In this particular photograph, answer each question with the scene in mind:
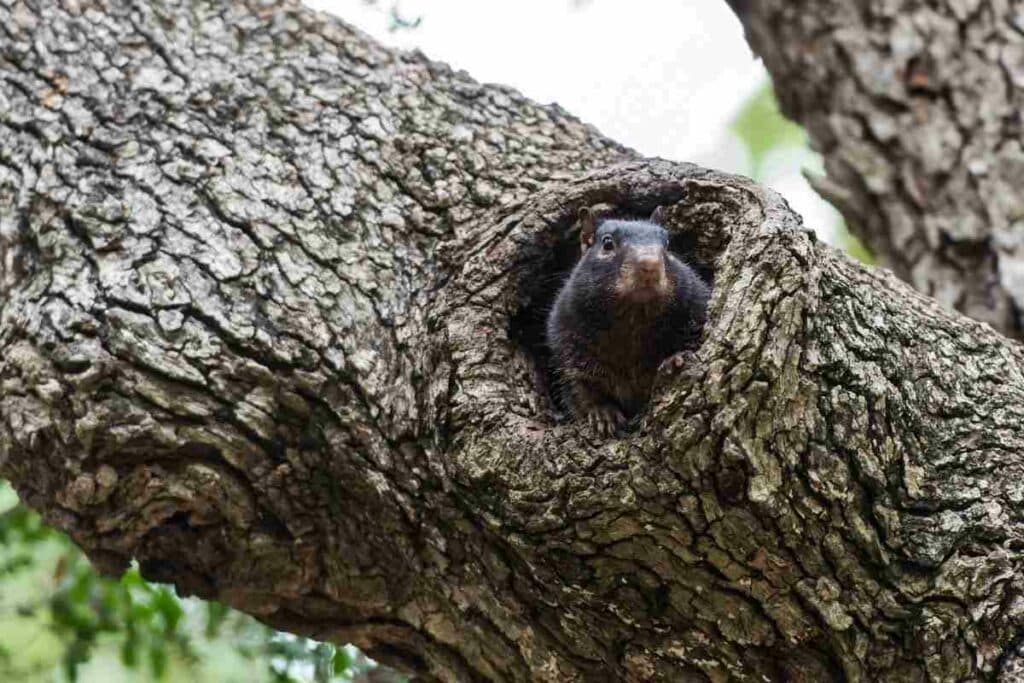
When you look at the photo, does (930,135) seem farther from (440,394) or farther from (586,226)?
(440,394)

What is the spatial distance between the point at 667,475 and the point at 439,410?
2.76ft

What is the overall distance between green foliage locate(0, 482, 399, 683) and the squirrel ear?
186 cm

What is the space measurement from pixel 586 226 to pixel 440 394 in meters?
0.87

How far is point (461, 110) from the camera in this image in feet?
16.3

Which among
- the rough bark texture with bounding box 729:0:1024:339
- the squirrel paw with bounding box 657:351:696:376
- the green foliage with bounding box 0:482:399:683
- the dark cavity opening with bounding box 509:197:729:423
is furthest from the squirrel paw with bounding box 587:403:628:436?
the rough bark texture with bounding box 729:0:1024:339

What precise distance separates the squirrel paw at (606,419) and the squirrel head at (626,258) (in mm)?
378

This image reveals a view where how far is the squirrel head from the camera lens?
420cm

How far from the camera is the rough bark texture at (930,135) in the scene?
18.1 feet

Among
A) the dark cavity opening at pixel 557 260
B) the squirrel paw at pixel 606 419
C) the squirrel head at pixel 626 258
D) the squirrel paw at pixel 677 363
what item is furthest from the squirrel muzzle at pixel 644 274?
the squirrel paw at pixel 677 363

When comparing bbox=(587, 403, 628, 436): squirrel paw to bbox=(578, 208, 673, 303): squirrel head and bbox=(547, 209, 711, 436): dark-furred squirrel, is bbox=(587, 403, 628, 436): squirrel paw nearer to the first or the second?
bbox=(547, 209, 711, 436): dark-furred squirrel

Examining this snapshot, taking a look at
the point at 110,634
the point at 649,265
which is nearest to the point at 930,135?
the point at 649,265

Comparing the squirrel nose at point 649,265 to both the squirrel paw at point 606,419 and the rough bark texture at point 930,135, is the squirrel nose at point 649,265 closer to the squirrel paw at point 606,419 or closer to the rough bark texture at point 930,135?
the squirrel paw at point 606,419

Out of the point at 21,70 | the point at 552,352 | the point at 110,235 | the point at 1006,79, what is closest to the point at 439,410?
the point at 552,352

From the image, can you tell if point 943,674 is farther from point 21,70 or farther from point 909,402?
point 21,70
